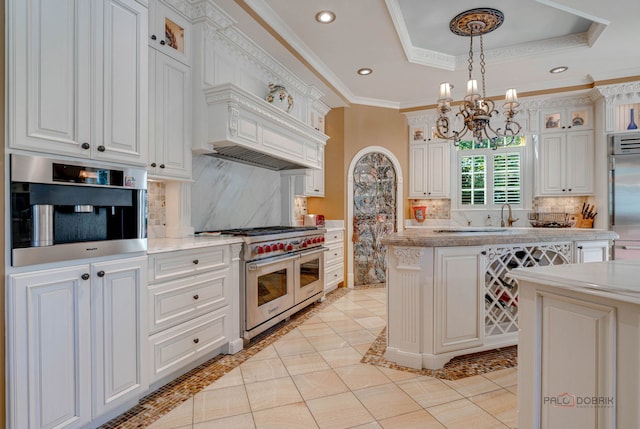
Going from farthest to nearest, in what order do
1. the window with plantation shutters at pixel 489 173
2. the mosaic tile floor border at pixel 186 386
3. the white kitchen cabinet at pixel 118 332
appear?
the window with plantation shutters at pixel 489 173
the mosaic tile floor border at pixel 186 386
the white kitchen cabinet at pixel 118 332

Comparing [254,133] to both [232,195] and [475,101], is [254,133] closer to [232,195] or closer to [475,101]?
[232,195]

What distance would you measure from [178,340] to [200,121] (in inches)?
67.6

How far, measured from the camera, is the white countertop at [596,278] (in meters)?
0.99

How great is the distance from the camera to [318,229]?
13.4 feet

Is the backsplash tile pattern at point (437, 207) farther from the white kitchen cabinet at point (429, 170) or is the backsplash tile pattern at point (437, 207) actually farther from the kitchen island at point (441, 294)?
the kitchen island at point (441, 294)

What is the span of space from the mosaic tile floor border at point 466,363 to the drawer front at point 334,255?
1.89 metres

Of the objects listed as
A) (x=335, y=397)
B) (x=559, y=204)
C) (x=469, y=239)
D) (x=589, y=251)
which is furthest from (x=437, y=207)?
(x=335, y=397)

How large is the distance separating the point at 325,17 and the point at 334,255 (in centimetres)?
299

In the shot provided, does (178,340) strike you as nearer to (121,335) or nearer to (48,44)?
(121,335)

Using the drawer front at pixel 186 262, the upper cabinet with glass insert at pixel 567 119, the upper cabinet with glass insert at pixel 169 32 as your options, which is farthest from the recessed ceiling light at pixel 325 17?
the upper cabinet with glass insert at pixel 567 119

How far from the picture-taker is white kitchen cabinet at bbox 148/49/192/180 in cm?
246

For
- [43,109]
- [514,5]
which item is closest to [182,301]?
[43,109]

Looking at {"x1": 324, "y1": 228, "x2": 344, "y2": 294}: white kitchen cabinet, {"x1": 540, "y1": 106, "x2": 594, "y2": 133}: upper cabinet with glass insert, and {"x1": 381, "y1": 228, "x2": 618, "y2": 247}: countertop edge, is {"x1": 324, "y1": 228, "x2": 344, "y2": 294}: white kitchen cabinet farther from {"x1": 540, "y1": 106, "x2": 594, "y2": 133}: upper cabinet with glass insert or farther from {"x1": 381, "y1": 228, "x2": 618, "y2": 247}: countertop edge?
{"x1": 540, "y1": 106, "x2": 594, "y2": 133}: upper cabinet with glass insert

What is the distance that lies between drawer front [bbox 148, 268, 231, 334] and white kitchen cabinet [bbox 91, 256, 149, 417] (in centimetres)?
12
